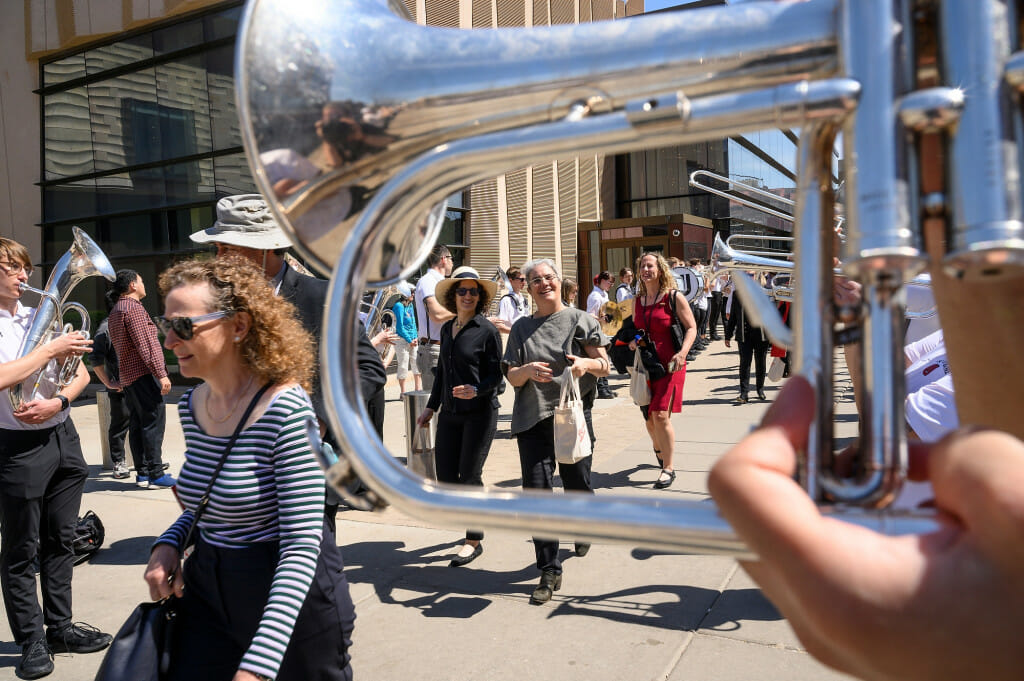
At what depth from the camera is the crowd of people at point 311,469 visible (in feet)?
1.81

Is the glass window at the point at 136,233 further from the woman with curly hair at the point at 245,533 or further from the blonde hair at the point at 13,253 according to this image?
the woman with curly hair at the point at 245,533

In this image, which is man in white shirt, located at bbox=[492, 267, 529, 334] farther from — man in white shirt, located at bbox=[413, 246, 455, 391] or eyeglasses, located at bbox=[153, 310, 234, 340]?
eyeglasses, located at bbox=[153, 310, 234, 340]

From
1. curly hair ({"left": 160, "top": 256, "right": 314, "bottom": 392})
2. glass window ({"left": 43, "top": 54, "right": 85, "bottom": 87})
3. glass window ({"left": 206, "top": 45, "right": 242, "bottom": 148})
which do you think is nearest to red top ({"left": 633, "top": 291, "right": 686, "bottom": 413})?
curly hair ({"left": 160, "top": 256, "right": 314, "bottom": 392})

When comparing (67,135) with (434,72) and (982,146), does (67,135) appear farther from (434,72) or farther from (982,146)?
(982,146)

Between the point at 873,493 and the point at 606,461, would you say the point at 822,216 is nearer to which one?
the point at 873,493

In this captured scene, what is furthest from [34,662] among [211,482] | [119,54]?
[119,54]

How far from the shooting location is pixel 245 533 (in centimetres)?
183

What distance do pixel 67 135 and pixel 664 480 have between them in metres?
13.5

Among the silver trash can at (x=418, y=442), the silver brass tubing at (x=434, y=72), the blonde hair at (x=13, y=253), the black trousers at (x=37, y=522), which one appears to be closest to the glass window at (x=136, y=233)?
the silver trash can at (x=418, y=442)

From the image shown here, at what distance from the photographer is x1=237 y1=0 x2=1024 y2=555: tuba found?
584 mm

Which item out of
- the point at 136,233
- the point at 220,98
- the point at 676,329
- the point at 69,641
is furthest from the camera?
the point at 136,233

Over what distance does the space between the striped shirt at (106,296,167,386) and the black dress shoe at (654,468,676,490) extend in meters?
4.18

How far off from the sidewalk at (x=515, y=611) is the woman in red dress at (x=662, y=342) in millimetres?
319

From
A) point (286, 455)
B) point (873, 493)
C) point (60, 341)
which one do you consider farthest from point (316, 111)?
point (60, 341)
